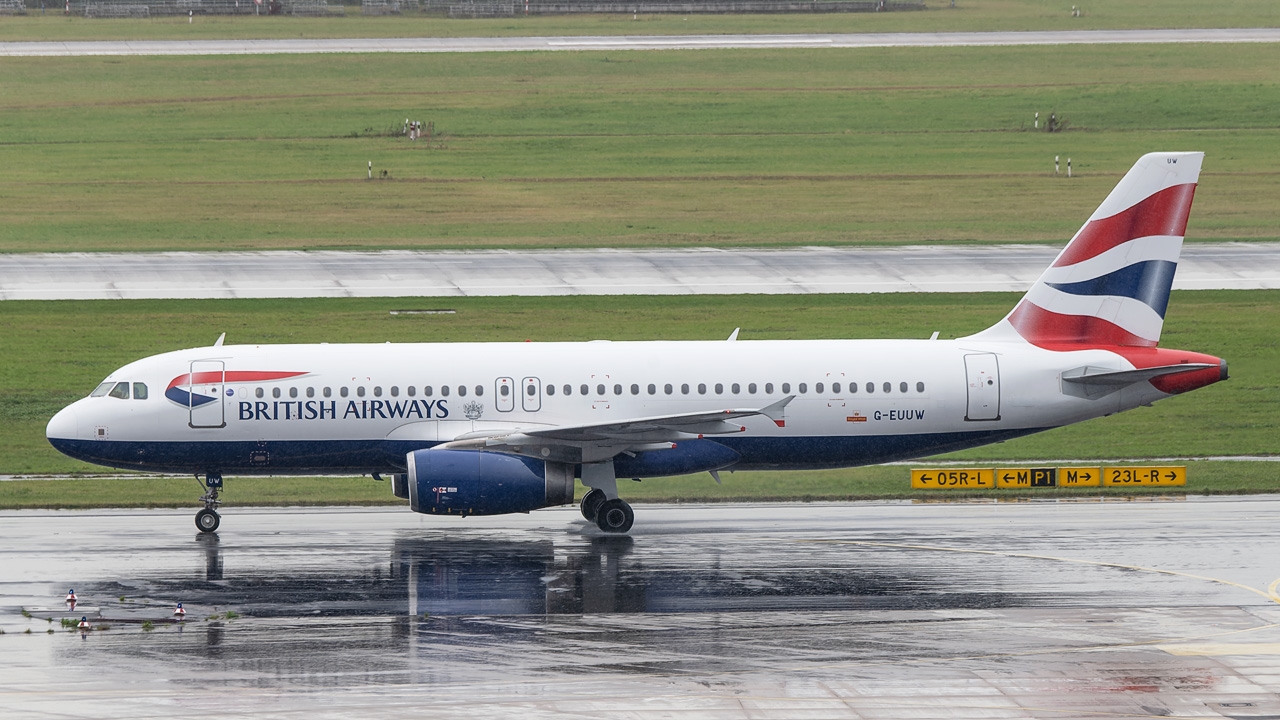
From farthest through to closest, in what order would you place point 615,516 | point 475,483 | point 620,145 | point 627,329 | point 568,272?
point 620,145
point 568,272
point 627,329
point 615,516
point 475,483

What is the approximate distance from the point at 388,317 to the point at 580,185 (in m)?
28.9

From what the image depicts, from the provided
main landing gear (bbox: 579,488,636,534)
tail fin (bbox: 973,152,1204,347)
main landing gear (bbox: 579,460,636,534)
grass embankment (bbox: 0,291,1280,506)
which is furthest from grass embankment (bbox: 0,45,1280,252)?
main landing gear (bbox: 579,488,636,534)

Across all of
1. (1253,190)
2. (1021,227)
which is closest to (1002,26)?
(1253,190)

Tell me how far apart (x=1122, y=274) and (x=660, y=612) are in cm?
1443

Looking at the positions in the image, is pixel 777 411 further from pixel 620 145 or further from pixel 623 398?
pixel 620 145

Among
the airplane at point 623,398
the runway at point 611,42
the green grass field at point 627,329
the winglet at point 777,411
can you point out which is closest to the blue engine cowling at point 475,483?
the airplane at point 623,398

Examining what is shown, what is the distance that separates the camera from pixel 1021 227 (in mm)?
67500

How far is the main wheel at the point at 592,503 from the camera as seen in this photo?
31719 mm

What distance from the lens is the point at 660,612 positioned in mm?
24969

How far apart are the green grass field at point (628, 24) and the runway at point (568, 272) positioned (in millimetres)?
61744

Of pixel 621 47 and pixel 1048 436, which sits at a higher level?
pixel 621 47

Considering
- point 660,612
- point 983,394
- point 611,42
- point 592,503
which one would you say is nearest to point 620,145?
point 611,42

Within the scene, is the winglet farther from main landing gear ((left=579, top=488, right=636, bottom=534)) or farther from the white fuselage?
main landing gear ((left=579, top=488, right=636, bottom=534))

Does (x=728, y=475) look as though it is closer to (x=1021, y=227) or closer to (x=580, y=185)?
(x=1021, y=227)
